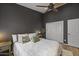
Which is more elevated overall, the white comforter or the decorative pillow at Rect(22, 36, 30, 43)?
the decorative pillow at Rect(22, 36, 30, 43)

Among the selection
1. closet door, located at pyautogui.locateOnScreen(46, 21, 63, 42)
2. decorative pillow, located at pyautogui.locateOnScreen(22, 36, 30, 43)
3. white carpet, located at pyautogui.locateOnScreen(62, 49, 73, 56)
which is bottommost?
white carpet, located at pyautogui.locateOnScreen(62, 49, 73, 56)

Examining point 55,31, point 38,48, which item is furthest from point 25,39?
point 55,31

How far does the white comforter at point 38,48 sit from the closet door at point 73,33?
10.6 inches

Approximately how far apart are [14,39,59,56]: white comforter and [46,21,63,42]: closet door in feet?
0.31

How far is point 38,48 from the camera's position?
6.22 ft

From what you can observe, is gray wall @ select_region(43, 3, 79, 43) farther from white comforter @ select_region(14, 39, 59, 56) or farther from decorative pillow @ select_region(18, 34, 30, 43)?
decorative pillow @ select_region(18, 34, 30, 43)

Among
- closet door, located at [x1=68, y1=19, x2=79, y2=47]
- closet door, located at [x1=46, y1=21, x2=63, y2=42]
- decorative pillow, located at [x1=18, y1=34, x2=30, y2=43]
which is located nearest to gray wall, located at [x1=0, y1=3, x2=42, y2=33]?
decorative pillow, located at [x1=18, y1=34, x2=30, y2=43]

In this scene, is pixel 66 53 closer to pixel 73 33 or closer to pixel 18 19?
pixel 73 33

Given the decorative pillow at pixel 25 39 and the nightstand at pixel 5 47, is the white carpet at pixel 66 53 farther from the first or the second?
the nightstand at pixel 5 47

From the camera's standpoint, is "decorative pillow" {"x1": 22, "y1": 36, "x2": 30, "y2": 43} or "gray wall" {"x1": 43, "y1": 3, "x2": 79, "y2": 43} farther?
"decorative pillow" {"x1": 22, "y1": 36, "x2": 30, "y2": 43}

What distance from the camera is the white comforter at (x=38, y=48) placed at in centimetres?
188

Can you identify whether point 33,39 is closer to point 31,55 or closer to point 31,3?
point 31,55

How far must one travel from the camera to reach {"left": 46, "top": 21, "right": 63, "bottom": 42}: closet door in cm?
187

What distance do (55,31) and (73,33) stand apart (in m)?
0.32
